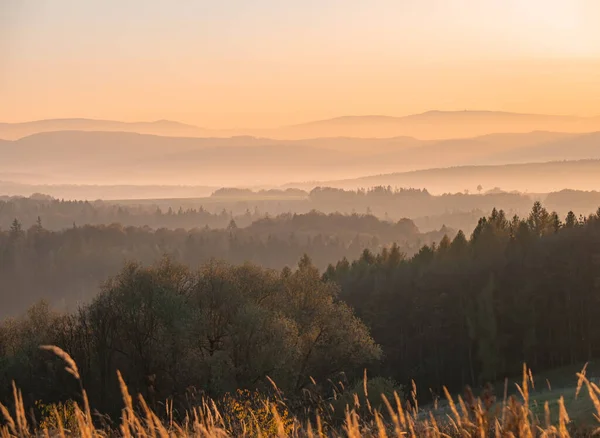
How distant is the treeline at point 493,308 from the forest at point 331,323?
0.14 m

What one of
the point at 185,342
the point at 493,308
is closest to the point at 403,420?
the point at 185,342

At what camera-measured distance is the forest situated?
48250mm

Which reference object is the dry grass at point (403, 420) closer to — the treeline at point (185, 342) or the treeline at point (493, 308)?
the treeline at point (185, 342)

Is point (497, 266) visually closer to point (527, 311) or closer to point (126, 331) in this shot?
point (527, 311)

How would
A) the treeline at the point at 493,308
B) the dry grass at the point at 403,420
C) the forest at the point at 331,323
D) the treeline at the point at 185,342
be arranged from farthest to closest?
the treeline at the point at 493,308 → the forest at the point at 331,323 → the treeline at the point at 185,342 → the dry grass at the point at 403,420

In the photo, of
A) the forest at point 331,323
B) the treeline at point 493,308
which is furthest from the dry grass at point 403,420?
the treeline at point 493,308

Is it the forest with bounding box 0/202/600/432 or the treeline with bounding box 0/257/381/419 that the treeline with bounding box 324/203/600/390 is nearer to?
the forest with bounding box 0/202/600/432

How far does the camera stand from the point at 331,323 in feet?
194

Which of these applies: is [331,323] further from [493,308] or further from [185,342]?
[493,308]

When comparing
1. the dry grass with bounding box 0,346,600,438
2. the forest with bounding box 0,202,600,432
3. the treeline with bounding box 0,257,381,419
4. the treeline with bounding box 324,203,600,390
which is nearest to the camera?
the dry grass with bounding box 0,346,600,438

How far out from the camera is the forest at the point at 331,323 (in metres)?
48.2

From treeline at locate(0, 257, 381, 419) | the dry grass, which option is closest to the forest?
treeline at locate(0, 257, 381, 419)

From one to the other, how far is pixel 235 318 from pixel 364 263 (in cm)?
4818

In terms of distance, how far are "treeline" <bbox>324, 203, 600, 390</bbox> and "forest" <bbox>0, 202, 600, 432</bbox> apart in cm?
14
